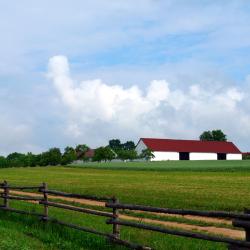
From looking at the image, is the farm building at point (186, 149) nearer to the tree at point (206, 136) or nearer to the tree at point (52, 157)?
the tree at point (52, 157)

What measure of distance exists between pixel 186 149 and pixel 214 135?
1555 inches

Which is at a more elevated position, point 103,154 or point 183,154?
point 183,154

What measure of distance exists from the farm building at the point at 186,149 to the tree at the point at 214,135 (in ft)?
86.3

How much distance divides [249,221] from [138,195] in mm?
17881

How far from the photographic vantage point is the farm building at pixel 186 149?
142375 mm

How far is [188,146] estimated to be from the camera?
147500 millimetres

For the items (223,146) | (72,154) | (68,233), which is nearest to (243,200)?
(68,233)

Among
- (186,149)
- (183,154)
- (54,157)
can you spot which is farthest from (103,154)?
(183,154)

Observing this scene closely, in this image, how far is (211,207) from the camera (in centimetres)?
2067

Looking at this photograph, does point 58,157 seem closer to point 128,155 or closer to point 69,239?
point 128,155

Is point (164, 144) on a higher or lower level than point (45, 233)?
higher

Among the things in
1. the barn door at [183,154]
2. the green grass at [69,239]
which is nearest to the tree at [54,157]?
the barn door at [183,154]

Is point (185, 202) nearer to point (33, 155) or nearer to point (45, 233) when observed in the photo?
point (45, 233)

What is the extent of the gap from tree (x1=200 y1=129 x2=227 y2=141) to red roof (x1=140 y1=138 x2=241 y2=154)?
25364mm
